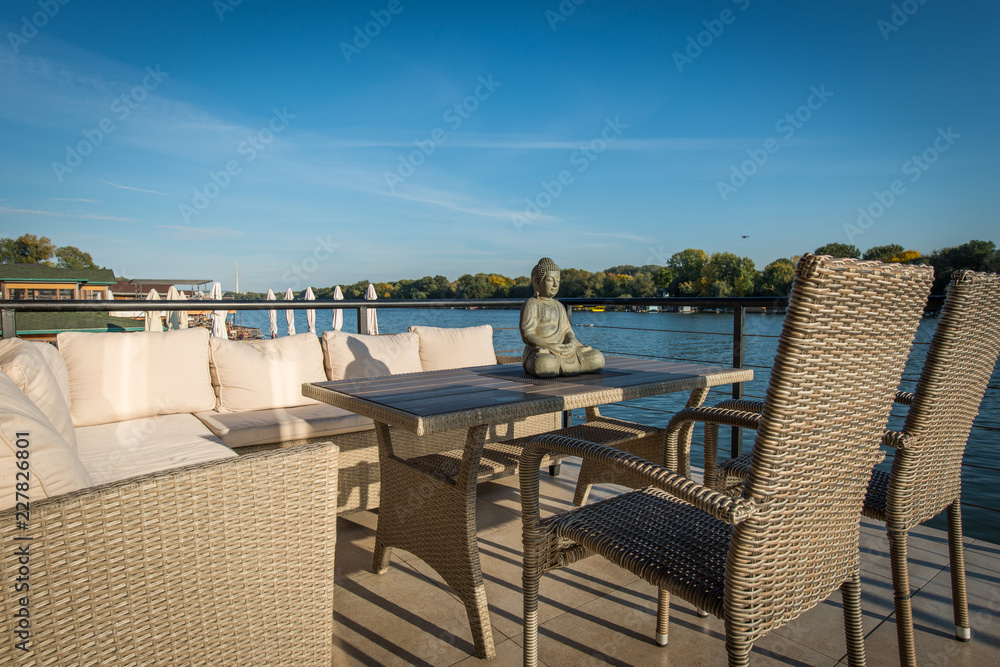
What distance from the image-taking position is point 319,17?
6605 mm

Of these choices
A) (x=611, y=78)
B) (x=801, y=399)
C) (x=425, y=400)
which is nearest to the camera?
(x=801, y=399)

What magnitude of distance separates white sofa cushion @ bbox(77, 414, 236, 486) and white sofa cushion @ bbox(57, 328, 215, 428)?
76 millimetres

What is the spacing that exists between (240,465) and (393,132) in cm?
986

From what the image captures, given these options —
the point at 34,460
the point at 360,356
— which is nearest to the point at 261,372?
the point at 360,356

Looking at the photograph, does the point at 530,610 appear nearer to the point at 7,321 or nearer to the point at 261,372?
the point at 261,372

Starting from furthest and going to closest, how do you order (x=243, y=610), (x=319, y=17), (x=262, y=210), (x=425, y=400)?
(x=262, y=210), (x=319, y=17), (x=425, y=400), (x=243, y=610)

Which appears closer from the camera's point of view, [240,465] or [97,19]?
[240,465]

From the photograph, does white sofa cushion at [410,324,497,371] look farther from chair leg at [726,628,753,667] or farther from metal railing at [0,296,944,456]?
chair leg at [726,628,753,667]

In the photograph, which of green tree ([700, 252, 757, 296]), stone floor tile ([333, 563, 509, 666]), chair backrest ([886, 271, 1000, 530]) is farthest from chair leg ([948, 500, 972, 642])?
green tree ([700, 252, 757, 296])

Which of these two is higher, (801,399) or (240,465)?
(801,399)

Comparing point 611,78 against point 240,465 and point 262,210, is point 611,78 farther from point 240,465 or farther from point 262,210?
point 240,465

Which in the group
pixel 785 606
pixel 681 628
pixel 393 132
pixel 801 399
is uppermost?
pixel 393 132

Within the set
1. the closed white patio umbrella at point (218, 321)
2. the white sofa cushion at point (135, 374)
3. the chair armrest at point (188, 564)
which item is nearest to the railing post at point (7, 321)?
the white sofa cushion at point (135, 374)

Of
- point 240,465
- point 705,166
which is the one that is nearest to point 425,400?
point 240,465
